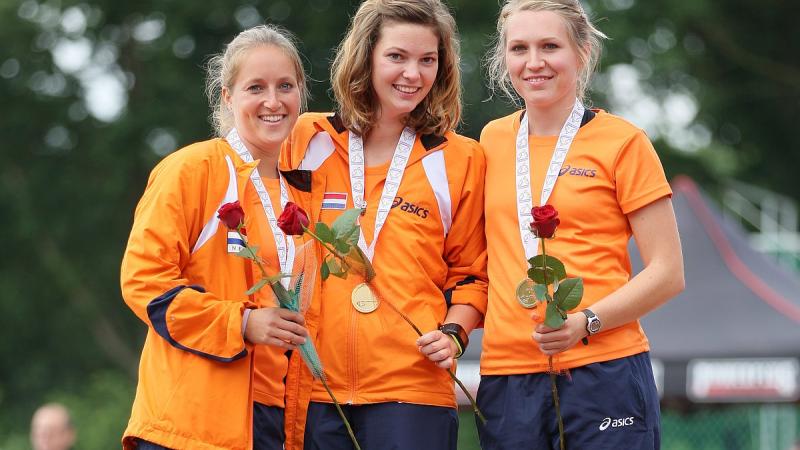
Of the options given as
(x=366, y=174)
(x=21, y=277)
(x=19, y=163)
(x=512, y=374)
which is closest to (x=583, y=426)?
(x=512, y=374)

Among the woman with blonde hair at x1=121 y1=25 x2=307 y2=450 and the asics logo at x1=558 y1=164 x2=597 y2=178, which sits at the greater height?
the asics logo at x1=558 y1=164 x2=597 y2=178

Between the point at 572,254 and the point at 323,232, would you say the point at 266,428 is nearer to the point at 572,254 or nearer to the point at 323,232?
the point at 323,232

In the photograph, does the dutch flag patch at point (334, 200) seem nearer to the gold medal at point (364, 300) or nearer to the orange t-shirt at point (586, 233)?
the gold medal at point (364, 300)

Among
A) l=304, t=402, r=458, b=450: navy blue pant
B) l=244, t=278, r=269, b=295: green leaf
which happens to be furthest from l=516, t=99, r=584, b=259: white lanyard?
l=244, t=278, r=269, b=295: green leaf

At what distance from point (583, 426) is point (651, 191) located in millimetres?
784

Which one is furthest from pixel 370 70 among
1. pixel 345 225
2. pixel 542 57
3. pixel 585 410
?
pixel 585 410

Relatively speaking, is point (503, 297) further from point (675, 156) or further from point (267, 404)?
point (675, 156)

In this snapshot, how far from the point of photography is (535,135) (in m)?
4.46

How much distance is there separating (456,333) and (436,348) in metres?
0.13

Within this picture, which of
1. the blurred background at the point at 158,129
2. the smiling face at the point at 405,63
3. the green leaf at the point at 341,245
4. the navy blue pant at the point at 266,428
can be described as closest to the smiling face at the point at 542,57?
the smiling face at the point at 405,63

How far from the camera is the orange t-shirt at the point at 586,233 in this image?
4223 millimetres

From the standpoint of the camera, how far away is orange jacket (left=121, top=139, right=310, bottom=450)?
13.2 ft

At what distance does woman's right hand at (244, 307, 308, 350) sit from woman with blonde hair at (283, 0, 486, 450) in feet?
1.11

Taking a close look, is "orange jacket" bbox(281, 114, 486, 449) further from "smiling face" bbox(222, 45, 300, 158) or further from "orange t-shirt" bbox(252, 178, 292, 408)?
"smiling face" bbox(222, 45, 300, 158)
